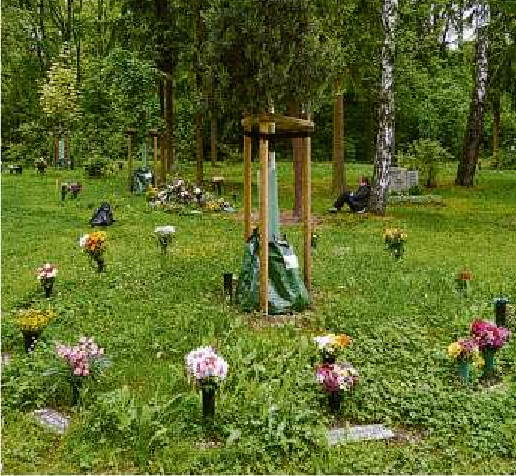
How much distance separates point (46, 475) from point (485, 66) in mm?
17760

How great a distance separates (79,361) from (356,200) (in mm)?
10610

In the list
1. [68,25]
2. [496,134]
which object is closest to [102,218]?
[496,134]

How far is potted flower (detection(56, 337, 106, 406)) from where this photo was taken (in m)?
4.73

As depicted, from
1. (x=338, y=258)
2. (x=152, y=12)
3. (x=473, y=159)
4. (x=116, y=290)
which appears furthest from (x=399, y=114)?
(x=116, y=290)

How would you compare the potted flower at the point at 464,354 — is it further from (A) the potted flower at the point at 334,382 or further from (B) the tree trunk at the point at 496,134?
(B) the tree trunk at the point at 496,134

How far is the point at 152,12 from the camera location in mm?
18469

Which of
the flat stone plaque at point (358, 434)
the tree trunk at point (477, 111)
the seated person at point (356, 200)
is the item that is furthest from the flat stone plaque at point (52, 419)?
the tree trunk at point (477, 111)

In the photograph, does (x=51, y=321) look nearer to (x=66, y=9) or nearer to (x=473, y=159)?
(x=473, y=159)

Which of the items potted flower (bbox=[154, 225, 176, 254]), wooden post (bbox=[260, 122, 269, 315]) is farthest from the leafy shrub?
wooden post (bbox=[260, 122, 269, 315])

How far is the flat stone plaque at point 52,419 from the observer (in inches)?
177

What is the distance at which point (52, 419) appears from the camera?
460 centimetres

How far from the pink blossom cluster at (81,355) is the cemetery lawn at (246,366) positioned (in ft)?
0.68

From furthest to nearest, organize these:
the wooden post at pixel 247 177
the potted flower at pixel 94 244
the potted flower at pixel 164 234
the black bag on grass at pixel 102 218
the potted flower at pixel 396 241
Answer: the black bag on grass at pixel 102 218 → the potted flower at pixel 396 241 → the potted flower at pixel 164 234 → the potted flower at pixel 94 244 → the wooden post at pixel 247 177

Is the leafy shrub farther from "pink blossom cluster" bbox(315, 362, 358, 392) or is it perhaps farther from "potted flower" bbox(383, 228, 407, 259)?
"pink blossom cluster" bbox(315, 362, 358, 392)
